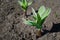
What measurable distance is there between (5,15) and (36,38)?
0.75m

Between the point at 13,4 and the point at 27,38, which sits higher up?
the point at 13,4

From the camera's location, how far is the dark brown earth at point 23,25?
7.11ft

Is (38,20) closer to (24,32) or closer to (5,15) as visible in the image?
(24,32)

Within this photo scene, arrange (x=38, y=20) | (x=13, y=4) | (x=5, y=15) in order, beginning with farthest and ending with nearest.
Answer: (x=13, y=4) < (x=5, y=15) < (x=38, y=20)

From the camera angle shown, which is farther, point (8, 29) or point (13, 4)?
point (13, 4)

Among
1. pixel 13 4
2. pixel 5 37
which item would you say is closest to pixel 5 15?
pixel 13 4

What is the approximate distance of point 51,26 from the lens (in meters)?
2.22

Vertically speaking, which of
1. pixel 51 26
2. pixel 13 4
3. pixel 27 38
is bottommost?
pixel 27 38

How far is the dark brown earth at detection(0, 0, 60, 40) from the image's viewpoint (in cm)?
217

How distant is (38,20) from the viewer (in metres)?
2.03

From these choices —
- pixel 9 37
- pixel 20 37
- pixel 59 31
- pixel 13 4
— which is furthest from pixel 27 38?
pixel 13 4

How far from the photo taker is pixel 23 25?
2.41 meters

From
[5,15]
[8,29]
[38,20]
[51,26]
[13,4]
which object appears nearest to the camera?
[38,20]

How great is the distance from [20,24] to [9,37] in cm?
25
